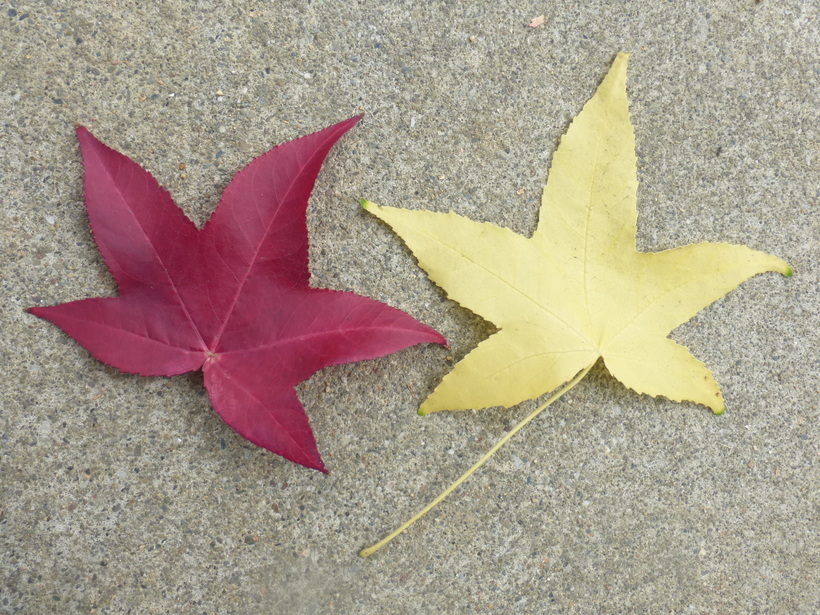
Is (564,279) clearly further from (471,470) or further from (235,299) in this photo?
(235,299)

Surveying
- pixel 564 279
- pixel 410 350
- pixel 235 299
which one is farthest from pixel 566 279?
pixel 235 299

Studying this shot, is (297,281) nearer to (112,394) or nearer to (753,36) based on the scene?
(112,394)

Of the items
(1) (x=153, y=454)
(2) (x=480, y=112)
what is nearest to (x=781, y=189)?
(2) (x=480, y=112)

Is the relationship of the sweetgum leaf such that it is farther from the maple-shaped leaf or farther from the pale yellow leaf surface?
the maple-shaped leaf

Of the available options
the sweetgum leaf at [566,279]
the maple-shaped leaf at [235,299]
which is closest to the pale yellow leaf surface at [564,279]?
the sweetgum leaf at [566,279]

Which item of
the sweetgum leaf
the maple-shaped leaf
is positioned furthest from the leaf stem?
the maple-shaped leaf

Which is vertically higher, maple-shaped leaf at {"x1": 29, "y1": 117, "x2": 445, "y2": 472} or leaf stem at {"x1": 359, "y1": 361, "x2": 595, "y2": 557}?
maple-shaped leaf at {"x1": 29, "y1": 117, "x2": 445, "y2": 472}
